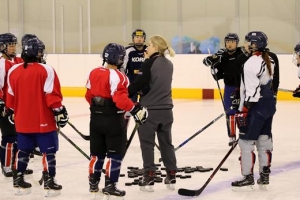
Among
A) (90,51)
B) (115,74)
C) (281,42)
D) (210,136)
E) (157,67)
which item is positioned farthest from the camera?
(90,51)

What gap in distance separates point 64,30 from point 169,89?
10.3 metres

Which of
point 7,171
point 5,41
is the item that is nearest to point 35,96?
point 5,41

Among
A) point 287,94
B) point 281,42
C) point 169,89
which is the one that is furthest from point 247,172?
point 281,42

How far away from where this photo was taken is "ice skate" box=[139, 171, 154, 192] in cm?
557

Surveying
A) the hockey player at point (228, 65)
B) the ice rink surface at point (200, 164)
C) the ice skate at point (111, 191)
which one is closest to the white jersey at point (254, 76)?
the ice rink surface at point (200, 164)

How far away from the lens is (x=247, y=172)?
18.3ft

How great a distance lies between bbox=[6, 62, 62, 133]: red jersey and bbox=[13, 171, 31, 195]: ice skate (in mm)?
374

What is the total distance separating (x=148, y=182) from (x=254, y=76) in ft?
3.61

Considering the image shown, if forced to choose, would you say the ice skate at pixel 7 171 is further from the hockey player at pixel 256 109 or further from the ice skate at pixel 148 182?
the hockey player at pixel 256 109

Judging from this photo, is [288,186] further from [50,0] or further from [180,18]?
[50,0]

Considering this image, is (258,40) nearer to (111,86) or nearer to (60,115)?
(111,86)

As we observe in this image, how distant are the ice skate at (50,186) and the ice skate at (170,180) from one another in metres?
0.81

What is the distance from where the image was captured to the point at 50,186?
5.39 meters

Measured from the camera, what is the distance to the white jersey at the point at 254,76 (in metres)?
5.36
